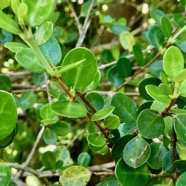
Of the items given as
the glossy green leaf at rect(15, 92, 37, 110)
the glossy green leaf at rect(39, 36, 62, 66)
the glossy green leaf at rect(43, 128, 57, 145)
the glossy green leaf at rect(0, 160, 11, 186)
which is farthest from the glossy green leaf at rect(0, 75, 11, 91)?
the glossy green leaf at rect(0, 160, 11, 186)

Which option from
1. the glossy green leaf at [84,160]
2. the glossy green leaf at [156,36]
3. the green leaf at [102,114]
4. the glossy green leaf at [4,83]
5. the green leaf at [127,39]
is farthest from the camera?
the green leaf at [127,39]

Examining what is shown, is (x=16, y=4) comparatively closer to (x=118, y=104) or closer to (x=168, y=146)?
(x=118, y=104)

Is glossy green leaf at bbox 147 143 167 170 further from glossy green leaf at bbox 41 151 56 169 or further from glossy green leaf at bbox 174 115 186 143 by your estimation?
glossy green leaf at bbox 41 151 56 169

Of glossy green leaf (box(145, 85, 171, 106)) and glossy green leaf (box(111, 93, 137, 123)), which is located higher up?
glossy green leaf (box(145, 85, 171, 106))

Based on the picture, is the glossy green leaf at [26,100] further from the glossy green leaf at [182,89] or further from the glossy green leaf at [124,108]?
the glossy green leaf at [182,89]

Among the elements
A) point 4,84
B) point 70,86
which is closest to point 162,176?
point 70,86

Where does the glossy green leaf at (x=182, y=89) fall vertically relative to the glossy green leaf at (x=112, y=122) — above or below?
above

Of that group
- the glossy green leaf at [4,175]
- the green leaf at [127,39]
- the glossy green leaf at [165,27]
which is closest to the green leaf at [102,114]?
the glossy green leaf at [4,175]
